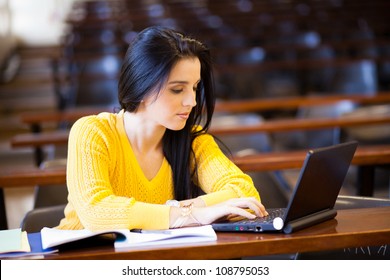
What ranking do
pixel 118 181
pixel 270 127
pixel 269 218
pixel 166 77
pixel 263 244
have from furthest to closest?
pixel 270 127
pixel 118 181
pixel 166 77
pixel 269 218
pixel 263 244

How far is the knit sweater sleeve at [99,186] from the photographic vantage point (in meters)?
1.51

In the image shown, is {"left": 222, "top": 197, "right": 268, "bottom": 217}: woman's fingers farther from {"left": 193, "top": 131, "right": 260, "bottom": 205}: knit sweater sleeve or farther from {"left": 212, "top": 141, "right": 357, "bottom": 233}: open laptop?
{"left": 193, "top": 131, "right": 260, "bottom": 205}: knit sweater sleeve

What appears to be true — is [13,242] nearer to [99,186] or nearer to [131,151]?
[99,186]

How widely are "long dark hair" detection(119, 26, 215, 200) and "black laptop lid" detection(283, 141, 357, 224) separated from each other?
41 cm

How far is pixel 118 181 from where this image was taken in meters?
1.74

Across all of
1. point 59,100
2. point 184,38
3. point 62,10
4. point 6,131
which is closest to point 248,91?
point 59,100

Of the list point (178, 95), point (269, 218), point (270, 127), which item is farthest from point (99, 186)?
point (270, 127)

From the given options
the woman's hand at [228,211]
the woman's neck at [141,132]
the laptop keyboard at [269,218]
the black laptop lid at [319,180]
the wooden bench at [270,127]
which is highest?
the woman's neck at [141,132]

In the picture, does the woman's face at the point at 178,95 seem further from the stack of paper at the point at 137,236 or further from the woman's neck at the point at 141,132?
the stack of paper at the point at 137,236

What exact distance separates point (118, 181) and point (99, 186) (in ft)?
0.57

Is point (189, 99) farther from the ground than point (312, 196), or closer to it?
farther from the ground

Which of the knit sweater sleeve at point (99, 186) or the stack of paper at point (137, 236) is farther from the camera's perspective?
the knit sweater sleeve at point (99, 186)

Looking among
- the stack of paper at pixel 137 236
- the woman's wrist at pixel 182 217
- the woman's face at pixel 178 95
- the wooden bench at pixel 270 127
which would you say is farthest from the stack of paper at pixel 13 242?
the wooden bench at pixel 270 127

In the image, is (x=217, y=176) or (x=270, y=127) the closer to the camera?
(x=217, y=176)
